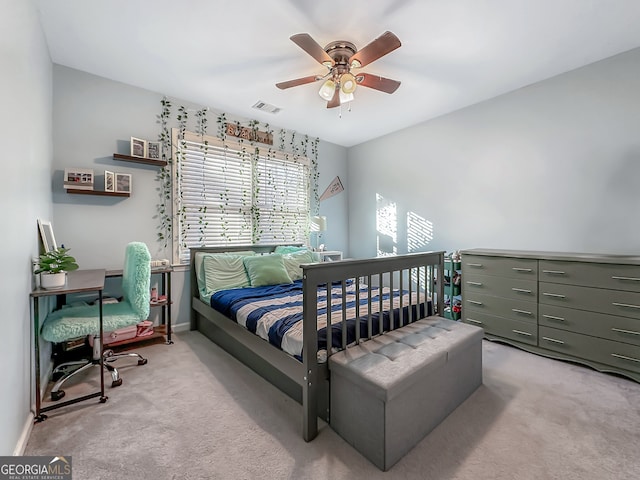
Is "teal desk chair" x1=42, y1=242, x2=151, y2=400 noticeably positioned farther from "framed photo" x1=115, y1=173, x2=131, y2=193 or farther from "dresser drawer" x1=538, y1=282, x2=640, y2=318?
"dresser drawer" x1=538, y1=282, x2=640, y2=318

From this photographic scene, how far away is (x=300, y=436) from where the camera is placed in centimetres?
160

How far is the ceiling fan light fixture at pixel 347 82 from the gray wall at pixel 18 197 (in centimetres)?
203

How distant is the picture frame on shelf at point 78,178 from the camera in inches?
104

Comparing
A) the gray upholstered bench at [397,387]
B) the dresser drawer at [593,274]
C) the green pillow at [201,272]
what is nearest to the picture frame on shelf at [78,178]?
the green pillow at [201,272]

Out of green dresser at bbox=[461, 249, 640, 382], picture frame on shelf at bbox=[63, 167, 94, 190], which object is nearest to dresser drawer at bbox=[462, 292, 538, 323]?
green dresser at bbox=[461, 249, 640, 382]

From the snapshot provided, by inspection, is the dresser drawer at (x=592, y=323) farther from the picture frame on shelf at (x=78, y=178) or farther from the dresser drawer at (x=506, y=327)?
the picture frame on shelf at (x=78, y=178)

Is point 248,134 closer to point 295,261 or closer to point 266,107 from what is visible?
point 266,107

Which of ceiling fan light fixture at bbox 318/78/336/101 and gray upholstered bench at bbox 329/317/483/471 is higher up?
ceiling fan light fixture at bbox 318/78/336/101

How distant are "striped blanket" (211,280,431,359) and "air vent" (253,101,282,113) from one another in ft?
7.46

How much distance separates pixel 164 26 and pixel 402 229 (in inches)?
143

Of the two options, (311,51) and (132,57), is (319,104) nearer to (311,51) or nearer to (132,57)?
(311,51)

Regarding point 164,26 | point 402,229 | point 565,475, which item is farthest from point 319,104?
point 565,475

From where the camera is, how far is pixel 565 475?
1.33m

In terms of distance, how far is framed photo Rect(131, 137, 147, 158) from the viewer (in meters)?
2.95
